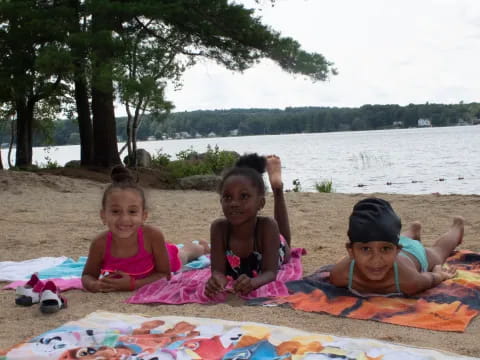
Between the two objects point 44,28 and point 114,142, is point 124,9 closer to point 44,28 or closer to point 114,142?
point 44,28

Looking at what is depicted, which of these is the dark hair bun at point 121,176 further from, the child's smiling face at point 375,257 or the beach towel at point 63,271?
the child's smiling face at point 375,257

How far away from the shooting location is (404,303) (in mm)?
3393

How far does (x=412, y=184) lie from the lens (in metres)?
16.4

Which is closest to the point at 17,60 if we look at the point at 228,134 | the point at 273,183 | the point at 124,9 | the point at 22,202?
the point at 124,9

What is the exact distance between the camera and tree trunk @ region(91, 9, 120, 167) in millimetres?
10492

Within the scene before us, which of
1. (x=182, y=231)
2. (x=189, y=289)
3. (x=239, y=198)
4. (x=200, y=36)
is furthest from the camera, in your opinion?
Answer: (x=200, y=36)

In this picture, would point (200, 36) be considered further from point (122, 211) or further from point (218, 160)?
point (122, 211)

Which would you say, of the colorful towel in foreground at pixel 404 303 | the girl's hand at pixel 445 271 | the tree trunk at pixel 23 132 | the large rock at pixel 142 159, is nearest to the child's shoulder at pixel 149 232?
the colorful towel in foreground at pixel 404 303

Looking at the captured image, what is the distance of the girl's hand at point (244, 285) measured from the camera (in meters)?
3.61

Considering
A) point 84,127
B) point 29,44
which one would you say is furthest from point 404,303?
point 84,127

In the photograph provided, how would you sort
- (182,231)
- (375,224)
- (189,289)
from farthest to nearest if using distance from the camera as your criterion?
1. (182,231)
2. (189,289)
3. (375,224)

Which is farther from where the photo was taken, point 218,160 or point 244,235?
point 218,160

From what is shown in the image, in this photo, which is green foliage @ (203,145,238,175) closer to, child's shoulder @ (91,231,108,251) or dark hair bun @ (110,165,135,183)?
dark hair bun @ (110,165,135,183)

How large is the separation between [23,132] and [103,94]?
18.0 feet
